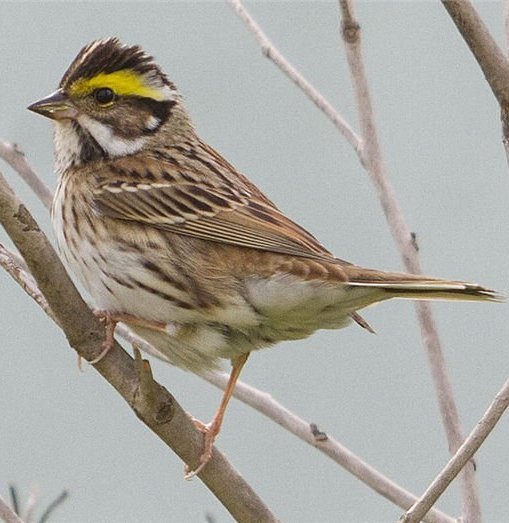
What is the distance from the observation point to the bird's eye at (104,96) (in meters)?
4.59

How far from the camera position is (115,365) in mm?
3527

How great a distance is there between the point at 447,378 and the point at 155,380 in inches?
41.8

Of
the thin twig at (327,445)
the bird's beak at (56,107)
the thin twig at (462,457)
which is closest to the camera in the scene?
the thin twig at (462,457)

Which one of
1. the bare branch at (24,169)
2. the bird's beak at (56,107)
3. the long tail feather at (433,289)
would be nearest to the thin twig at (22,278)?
the bare branch at (24,169)

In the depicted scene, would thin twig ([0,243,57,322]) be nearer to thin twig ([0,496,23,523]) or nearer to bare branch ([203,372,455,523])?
thin twig ([0,496,23,523])

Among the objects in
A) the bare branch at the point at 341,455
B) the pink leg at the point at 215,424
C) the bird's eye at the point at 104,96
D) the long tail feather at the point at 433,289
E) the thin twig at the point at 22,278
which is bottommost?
the bare branch at the point at 341,455

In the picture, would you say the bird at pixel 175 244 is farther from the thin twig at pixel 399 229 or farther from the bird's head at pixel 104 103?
the thin twig at pixel 399 229

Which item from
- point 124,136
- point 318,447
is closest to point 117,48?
point 124,136

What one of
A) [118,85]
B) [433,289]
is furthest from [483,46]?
[118,85]

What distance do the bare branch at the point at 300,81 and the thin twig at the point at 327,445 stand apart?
958 millimetres

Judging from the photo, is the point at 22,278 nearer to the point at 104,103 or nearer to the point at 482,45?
the point at 104,103

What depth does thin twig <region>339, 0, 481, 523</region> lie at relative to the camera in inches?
151

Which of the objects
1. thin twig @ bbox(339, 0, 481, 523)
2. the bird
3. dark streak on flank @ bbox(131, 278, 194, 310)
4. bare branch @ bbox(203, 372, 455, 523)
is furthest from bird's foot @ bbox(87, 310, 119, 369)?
thin twig @ bbox(339, 0, 481, 523)

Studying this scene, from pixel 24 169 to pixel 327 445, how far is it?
1.55m
